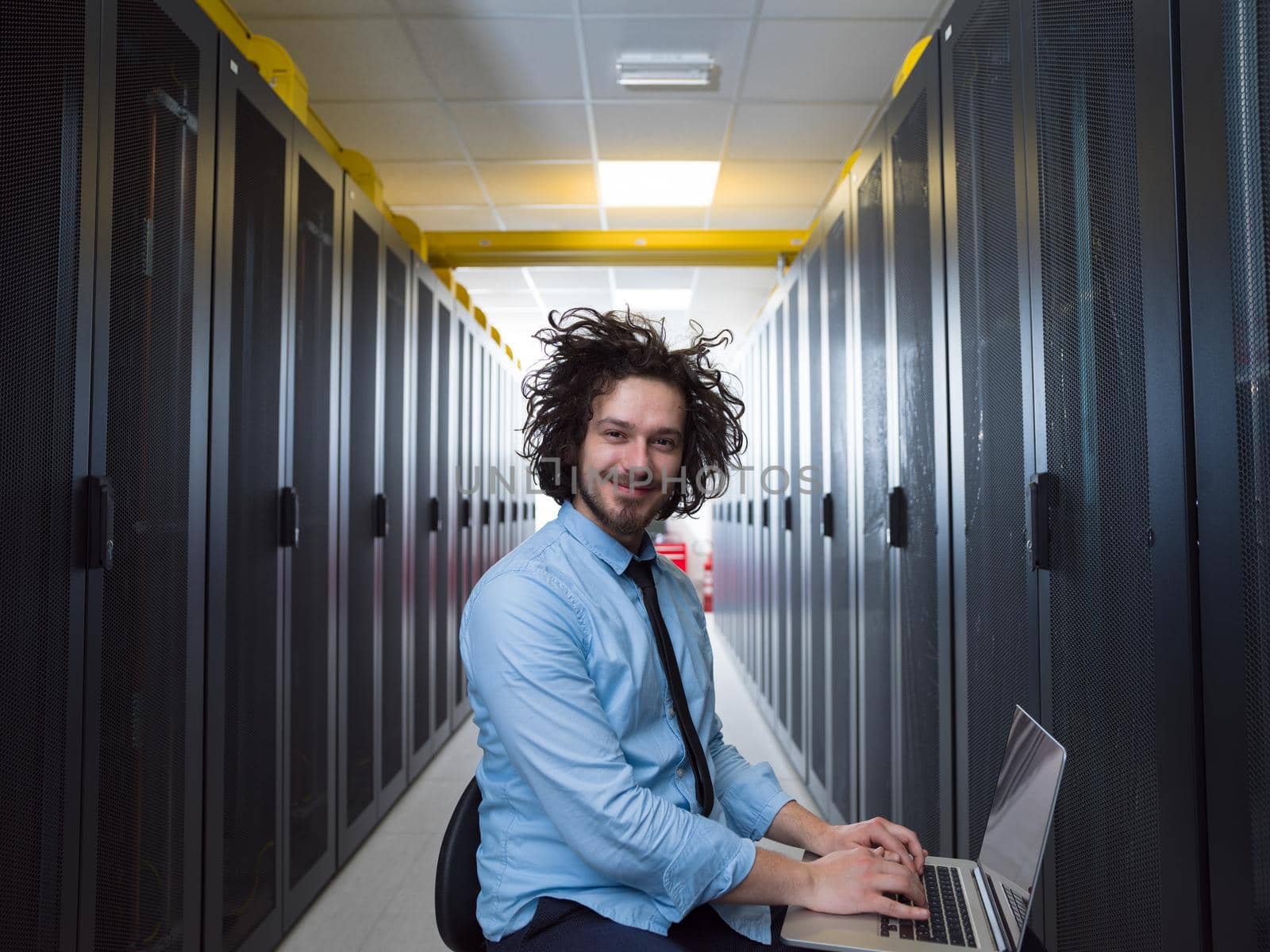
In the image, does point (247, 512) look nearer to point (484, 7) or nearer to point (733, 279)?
point (484, 7)

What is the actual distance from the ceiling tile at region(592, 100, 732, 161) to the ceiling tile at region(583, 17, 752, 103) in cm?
23

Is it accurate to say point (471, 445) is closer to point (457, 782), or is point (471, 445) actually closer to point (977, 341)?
point (457, 782)

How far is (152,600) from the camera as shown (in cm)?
167

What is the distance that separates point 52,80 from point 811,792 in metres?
3.32

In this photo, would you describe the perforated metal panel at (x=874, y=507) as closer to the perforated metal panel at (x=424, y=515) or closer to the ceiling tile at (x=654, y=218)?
the perforated metal panel at (x=424, y=515)

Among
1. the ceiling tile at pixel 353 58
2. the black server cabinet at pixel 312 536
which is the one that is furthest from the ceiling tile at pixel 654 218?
the black server cabinet at pixel 312 536

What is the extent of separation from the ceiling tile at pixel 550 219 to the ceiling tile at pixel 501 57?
54.3 inches

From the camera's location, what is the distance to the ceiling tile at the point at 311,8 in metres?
2.96

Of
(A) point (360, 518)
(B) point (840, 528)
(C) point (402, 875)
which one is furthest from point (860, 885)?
(A) point (360, 518)

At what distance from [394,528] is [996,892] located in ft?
9.35

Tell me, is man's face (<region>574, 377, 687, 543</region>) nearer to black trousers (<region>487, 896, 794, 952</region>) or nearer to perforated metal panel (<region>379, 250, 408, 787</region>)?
black trousers (<region>487, 896, 794, 952</region>)

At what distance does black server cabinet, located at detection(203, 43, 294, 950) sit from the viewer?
1940 mm

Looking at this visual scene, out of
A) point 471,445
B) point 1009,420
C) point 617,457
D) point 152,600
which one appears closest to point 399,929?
point 152,600

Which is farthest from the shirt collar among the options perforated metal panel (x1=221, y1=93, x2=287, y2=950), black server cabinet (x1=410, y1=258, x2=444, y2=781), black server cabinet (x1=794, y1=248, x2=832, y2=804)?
black server cabinet (x1=410, y1=258, x2=444, y2=781)
